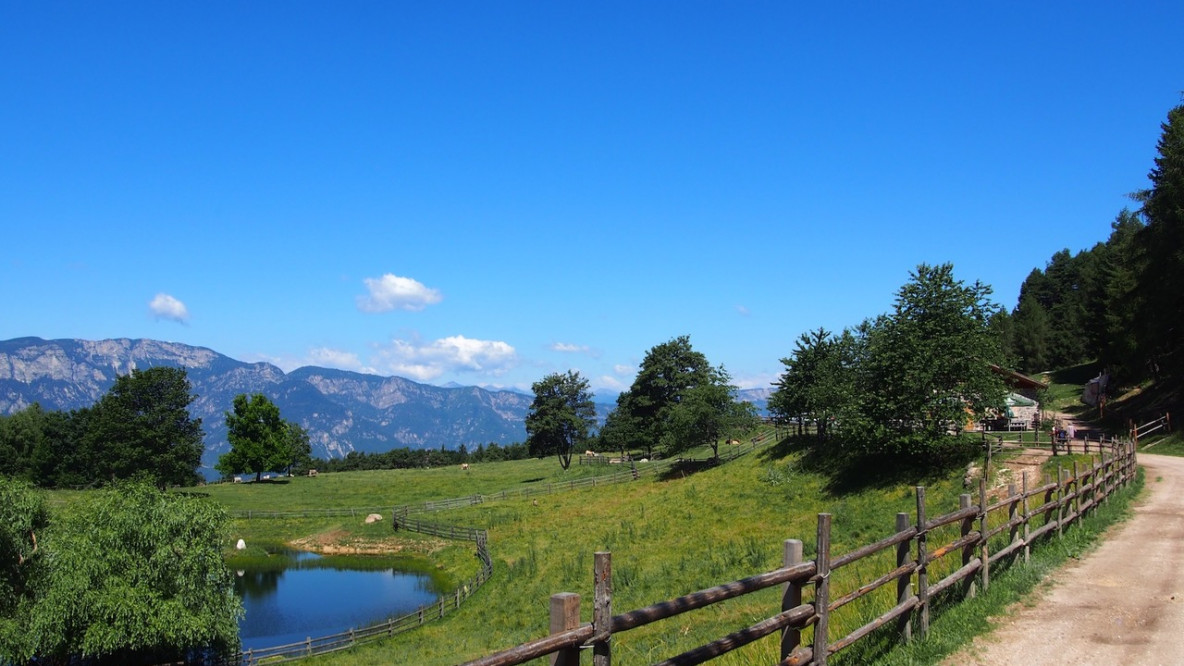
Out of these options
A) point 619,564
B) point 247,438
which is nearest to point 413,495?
point 247,438

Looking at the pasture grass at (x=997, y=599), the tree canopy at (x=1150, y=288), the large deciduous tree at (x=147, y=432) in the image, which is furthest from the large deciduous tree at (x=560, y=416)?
the pasture grass at (x=997, y=599)

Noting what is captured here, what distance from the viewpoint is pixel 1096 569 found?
13.7 m

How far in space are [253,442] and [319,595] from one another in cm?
4900

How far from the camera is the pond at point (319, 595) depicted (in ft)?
121

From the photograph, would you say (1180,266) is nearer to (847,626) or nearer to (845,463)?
(845,463)

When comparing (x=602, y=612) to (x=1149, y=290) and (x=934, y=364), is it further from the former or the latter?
(x=1149, y=290)

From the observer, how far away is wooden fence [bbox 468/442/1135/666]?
5367 millimetres

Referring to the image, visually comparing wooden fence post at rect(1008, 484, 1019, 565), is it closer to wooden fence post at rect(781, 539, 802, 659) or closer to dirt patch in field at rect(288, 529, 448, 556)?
wooden fence post at rect(781, 539, 802, 659)

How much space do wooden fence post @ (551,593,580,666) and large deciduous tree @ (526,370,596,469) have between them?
74163mm

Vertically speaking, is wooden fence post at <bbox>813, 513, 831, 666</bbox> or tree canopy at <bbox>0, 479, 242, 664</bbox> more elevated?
wooden fence post at <bbox>813, 513, 831, 666</bbox>

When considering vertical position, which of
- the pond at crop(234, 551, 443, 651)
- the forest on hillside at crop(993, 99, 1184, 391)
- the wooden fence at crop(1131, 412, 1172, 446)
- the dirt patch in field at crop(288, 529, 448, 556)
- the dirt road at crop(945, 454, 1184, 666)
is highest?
the forest on hillside at crop(993, 99, 1184, 391)

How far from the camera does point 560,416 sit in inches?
3127

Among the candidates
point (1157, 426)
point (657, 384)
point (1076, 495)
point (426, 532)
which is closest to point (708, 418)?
point (657, 384)

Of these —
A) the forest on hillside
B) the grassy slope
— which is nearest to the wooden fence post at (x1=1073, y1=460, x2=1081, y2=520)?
the grassy slope
